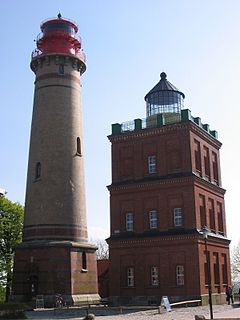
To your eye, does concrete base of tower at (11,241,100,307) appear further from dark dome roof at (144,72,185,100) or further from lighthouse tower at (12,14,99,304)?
dark dome roof at (144,72,185,100)

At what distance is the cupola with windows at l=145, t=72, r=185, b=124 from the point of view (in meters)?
48.0

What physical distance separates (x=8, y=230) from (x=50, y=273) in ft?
45.4

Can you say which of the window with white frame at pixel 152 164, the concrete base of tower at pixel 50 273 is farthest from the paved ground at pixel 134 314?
the window with white frame at pixel 152 164

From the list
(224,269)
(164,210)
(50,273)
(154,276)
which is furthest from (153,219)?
(50,273)

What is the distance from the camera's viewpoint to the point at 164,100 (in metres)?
48.2

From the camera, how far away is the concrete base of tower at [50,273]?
43.6 meters

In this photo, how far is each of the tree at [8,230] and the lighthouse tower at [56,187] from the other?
383 inches

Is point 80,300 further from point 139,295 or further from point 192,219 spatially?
point 192,219

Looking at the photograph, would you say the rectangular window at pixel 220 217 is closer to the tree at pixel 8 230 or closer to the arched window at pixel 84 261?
the arched window at pixel 84 261

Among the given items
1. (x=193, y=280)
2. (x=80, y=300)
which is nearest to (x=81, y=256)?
(x=80, y=300)

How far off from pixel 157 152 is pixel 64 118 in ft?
31.9

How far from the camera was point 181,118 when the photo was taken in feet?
144

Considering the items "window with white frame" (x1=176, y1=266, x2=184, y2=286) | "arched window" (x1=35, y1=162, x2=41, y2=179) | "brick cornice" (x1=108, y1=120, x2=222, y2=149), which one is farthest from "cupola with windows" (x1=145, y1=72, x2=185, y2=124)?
"window with white frame" (x1=176, y1=266, x2=184, y2=286)

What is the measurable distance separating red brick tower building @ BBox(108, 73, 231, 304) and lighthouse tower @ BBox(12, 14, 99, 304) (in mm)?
3633
